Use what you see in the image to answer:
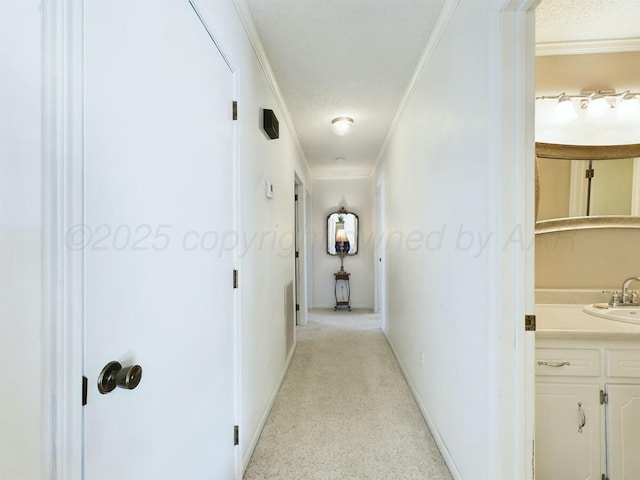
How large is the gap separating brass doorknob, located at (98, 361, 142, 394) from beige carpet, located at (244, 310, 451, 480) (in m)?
1.25

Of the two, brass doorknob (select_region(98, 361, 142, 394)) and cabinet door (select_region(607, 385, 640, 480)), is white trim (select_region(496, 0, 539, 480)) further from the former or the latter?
brass doorknob (select_region(98, 361, 142, 394))

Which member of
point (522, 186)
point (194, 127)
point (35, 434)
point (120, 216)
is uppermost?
point (194, 127)

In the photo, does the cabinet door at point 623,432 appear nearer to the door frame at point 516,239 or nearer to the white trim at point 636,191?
the door frame at point 516,239

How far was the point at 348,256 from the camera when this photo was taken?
225 inches

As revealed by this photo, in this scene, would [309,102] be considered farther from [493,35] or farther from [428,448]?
[428,448]

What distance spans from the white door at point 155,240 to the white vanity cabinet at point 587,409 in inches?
56.7

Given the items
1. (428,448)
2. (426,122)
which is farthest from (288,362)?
(426,122)

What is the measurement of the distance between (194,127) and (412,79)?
1.88 meters

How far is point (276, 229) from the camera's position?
254 centimetres

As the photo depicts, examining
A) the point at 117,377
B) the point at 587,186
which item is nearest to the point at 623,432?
the point at 587,186

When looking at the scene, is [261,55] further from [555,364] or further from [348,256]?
[348,256]

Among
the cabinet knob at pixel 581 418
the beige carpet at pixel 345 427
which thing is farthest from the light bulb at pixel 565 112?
the beige carpet at pixel 345 427

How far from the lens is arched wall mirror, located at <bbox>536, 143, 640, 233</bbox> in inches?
72.9

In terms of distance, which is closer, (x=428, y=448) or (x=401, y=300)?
(x=428, y=448)
